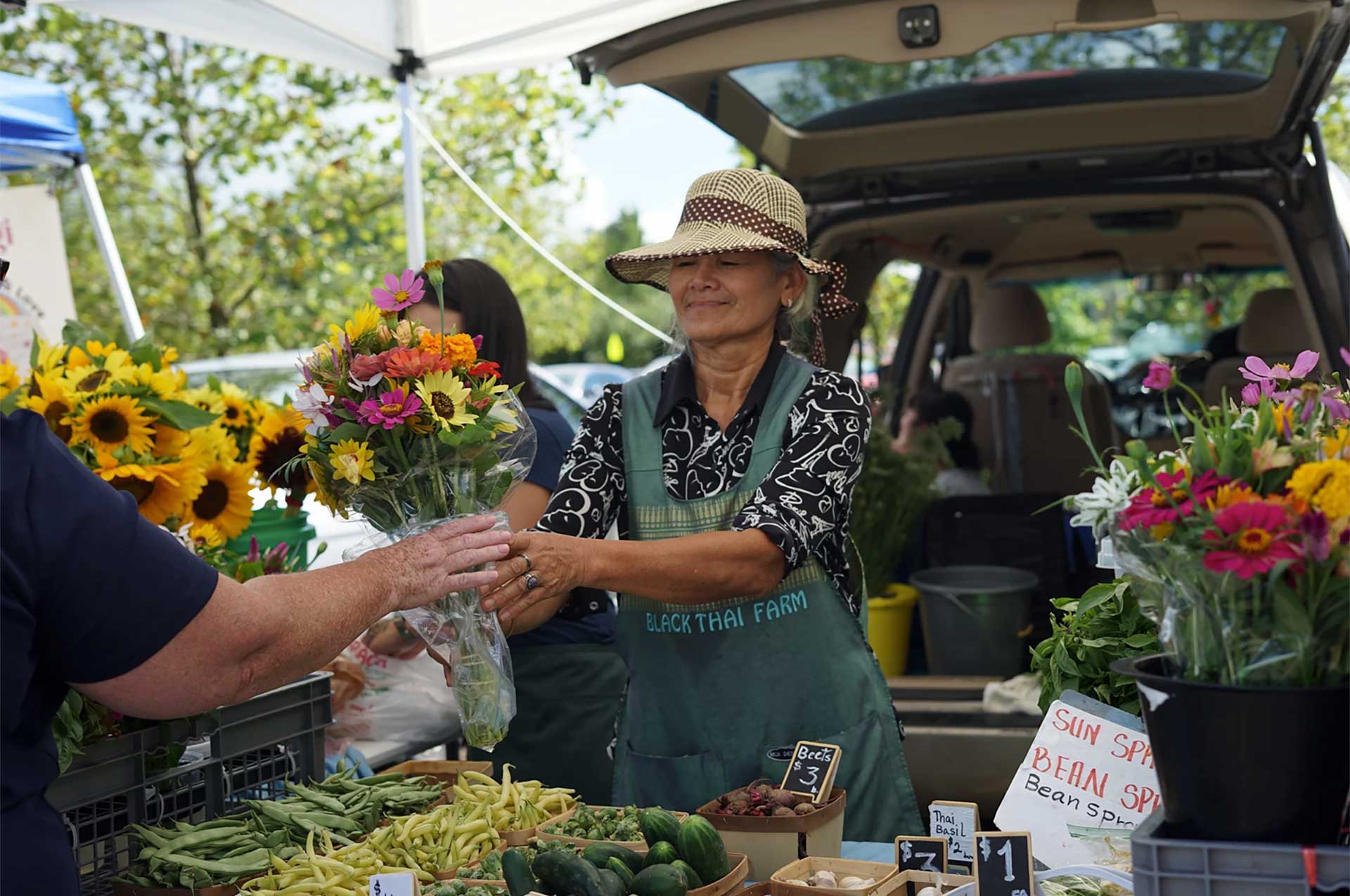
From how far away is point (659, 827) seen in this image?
6.79 ft

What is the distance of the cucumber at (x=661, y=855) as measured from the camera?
6.46 ft

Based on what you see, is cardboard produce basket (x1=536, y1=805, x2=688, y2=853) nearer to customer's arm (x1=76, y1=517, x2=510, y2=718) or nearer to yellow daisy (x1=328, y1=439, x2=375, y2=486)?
customer's arm (x1=76, y1=517, x2=510, y2=718)

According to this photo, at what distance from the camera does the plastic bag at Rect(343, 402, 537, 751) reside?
2.29m

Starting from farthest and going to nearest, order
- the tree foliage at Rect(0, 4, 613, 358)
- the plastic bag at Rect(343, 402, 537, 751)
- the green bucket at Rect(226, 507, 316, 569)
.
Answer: the tree foliage at Rect(0, 4, 613, 358), the green bucket at Rect(226, 507, 316, 569), the plastic bag at Rect(343, 402, 537, 751)

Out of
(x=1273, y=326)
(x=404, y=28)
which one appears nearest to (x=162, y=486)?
(x=404, y=28)

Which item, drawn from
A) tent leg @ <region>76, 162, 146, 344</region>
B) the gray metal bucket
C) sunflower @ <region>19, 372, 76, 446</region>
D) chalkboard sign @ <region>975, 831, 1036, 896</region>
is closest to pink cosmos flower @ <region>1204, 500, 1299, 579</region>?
chalkboard sign @ <region>975, 831, 1036, 896</region>

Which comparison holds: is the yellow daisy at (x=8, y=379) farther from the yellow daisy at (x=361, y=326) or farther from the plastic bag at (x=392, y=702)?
the plastic bag at (x=392, y=702)

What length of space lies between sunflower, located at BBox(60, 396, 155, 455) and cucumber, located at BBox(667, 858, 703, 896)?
1.32 m

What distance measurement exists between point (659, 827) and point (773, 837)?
20cm

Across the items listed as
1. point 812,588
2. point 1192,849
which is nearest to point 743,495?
point 812,588

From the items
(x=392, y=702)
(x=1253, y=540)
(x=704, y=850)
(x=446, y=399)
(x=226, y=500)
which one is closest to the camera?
(x=1253, y=540)

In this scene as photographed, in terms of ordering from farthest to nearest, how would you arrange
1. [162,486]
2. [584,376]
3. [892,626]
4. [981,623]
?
[584,376] < [892,626] < [981,623] < [162,486]

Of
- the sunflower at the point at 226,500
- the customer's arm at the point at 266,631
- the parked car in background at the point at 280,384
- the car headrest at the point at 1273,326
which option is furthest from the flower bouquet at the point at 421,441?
the car headrest at the point at 1273,326

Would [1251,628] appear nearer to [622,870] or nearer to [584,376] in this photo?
[622,870]
